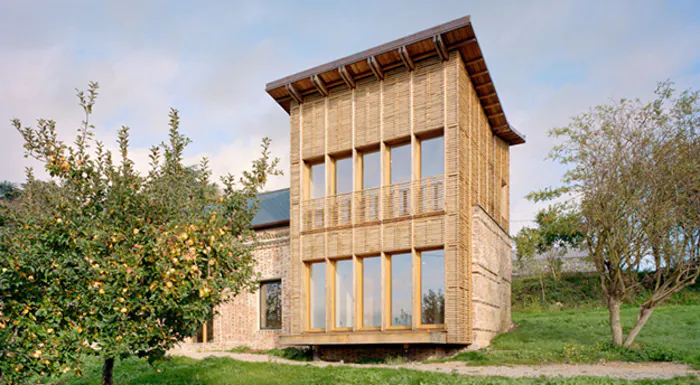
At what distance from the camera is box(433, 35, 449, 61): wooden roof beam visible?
16719 millimetres

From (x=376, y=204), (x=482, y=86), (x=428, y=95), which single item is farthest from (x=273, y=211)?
(x=482, y=86)

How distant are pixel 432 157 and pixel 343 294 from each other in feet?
15.5

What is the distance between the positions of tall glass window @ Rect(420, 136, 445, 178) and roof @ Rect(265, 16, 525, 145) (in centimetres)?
220

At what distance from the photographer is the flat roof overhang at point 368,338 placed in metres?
16.3

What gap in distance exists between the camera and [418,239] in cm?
1709

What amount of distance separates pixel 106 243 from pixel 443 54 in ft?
36.1

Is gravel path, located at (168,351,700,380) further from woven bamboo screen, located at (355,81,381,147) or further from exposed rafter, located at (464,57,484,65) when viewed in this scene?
exposed rafter, located at (464,57,484,65)

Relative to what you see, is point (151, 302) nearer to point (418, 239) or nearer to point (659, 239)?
point (418, 239)

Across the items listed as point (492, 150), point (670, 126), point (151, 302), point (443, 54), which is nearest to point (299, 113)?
point (443, 54)

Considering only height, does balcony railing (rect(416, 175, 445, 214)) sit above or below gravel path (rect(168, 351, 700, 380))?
above

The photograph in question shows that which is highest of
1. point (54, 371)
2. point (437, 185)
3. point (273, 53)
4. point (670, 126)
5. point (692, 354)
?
point (273, 53)

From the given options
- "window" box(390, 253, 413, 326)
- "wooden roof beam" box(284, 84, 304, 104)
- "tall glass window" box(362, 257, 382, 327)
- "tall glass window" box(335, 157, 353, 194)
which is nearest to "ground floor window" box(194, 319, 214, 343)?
"tall glass window" box(362, 257, 382, 327)

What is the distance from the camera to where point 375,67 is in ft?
59.0

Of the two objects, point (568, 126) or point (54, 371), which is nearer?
point (54, 371)
